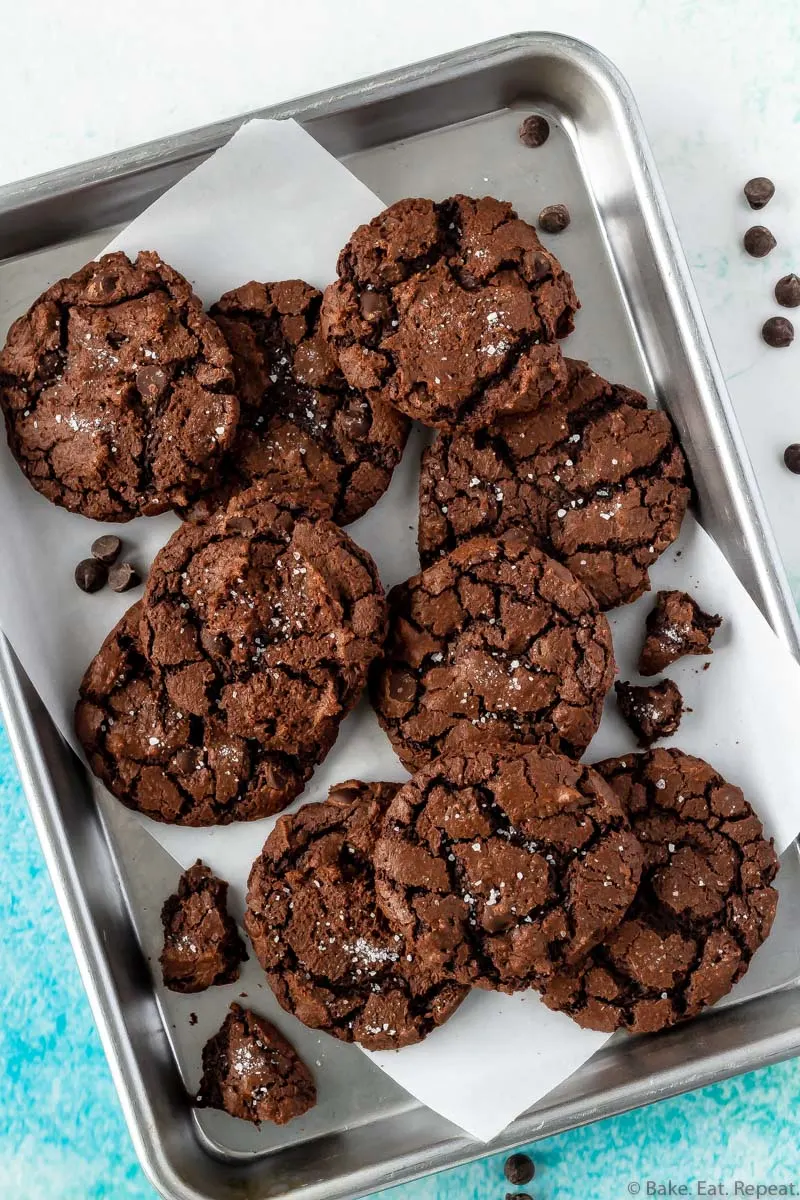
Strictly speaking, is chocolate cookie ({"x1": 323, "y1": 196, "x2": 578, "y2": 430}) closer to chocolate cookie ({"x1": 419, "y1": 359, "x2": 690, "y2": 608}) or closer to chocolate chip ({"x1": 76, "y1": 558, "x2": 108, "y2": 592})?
chocolate cookie ({"x1": 419, "y1": 359, "x2": 690, "y2": 608})

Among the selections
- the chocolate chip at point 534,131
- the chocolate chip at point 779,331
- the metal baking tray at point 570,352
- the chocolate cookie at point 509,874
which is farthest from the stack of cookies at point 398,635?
the chocolate chip at point 779,331

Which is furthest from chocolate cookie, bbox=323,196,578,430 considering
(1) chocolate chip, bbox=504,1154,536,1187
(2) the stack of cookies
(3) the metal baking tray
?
(1) chocolate chip, bbox=504,1154,536,1187

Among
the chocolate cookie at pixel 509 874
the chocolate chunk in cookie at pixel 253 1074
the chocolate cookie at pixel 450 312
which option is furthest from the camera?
the chocolate chunk in cookie at pixel 253 1074

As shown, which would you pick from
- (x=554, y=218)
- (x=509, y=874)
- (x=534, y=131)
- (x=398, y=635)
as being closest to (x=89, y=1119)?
(x=509, y=874)

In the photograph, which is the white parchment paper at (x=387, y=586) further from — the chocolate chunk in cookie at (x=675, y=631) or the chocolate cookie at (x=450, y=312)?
the chocolate cookie at (x=450, y=312)

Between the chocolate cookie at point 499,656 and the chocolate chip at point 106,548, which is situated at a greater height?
the chocolate chip at point 106,548

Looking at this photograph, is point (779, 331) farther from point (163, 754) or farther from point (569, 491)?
point (163, 754)
